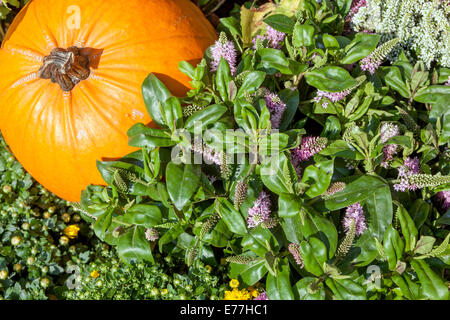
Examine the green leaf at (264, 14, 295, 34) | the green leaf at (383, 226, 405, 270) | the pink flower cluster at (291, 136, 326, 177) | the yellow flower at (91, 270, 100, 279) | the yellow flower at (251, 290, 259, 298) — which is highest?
the green leaf at (264, 14, 295, 34)

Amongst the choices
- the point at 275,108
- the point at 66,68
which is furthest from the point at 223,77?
the point at 66,68

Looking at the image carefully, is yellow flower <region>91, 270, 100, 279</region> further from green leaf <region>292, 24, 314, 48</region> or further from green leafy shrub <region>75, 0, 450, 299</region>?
green leaf <region>292, 24, 314, 48</region>

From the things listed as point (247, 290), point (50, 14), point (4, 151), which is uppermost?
point (50, 14)

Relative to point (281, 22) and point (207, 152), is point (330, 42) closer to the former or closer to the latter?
point (281, 22)

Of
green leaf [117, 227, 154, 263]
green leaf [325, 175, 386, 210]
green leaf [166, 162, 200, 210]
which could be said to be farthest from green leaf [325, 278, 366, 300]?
green leaf [117, 227, 154, 263]

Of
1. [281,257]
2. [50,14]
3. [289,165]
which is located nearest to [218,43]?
[289,165]

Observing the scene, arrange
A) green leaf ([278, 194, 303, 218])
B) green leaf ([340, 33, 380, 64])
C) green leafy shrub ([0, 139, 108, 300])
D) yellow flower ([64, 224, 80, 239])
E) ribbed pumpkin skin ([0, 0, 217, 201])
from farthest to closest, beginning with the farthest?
yellow flower ([64, 224, 80, 239]), green leafy shrub ([0, 139, 108, 300]), ribbed pumpkin skin ([0, 0, 217, 201]), green leaf ([340, 33, 380, 64]), green leaf ([278, 194, 303, 218])
